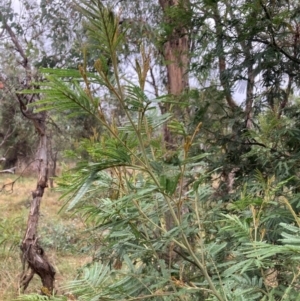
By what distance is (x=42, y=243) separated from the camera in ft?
15.5

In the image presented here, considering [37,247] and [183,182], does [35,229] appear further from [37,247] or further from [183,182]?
[183,182]

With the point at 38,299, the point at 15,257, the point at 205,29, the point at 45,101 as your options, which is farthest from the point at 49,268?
the point at 45,101

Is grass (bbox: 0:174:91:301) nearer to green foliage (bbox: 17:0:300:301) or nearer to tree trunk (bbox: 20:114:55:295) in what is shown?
tree trunk (bbox: 20:114:55:295)

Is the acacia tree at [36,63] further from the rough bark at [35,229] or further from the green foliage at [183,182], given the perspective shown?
A: the green foliage at [183,182]

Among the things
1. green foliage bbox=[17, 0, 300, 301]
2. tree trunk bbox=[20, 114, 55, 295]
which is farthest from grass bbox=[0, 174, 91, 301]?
green foliage bbox=[17, 0, 300, 301]

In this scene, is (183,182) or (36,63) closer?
(183,182)

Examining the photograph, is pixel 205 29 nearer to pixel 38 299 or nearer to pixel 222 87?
pixel 222 87

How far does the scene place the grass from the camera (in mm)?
3111

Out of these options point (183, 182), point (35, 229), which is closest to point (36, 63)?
point (35, 229)

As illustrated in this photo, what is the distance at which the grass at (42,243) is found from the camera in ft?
10.2

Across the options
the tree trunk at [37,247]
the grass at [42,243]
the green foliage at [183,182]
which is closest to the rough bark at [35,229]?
the tree trunk at [37,247]

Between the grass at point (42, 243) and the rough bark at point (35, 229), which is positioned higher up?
the rough bark at point (35, 229)

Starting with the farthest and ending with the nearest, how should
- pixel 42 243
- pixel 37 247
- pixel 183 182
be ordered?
1. pixel 42 243
2. pixel 37 247
3. pixel 183 182

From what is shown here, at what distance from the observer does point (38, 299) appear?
0.75 meters
